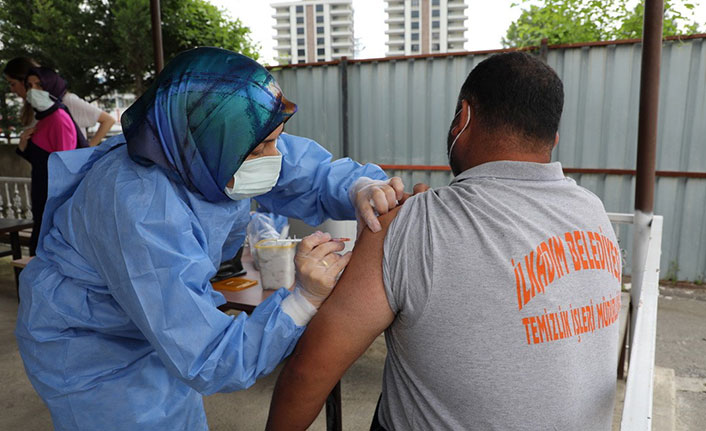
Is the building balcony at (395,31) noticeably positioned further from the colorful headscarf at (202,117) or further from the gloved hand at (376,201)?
the colorful headscarf at (202,117)

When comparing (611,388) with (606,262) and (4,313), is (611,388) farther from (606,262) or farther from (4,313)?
(4,313)

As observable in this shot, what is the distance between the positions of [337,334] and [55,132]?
3.50 metres

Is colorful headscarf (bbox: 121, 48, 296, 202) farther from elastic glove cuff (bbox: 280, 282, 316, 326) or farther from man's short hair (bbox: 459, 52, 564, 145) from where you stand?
man's short hair (bbox: 459, 52, 564, 145)

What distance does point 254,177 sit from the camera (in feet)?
4.17

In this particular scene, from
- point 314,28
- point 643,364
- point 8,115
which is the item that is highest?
point 314,28

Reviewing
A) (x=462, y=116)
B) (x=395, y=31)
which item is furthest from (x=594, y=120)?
(x=395, y=31)

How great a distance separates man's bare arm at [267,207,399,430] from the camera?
1.07m

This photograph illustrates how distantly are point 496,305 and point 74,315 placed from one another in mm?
956

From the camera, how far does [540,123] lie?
1.08 metres

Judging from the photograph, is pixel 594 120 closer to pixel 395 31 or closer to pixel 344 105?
pixel 344 105

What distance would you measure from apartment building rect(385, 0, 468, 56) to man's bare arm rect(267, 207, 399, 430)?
96630 mm

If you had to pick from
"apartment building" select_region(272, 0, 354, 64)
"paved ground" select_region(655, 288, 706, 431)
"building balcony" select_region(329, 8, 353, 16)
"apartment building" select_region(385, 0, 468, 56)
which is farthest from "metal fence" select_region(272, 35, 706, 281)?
"building balcony" select_region(329, 8, 353, 16)

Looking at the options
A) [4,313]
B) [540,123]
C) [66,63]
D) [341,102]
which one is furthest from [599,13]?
[66,63]

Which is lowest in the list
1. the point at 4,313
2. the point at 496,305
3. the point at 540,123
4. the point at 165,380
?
the point at 4,313
